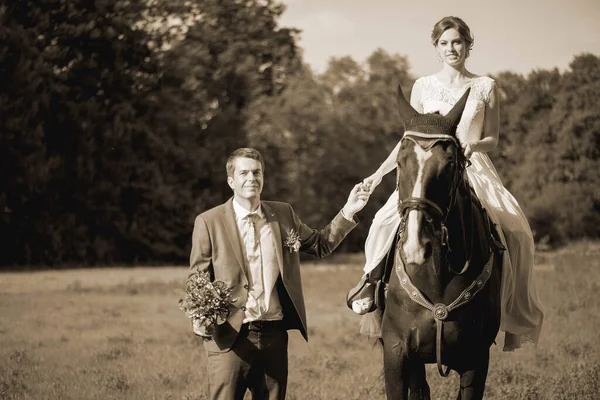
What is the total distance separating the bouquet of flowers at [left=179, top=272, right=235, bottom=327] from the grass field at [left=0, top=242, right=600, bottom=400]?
326cm

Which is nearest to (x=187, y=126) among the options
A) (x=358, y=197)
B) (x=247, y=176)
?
(x=358, y=197)

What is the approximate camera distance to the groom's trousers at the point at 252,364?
543cm

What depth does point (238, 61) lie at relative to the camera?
114 ft

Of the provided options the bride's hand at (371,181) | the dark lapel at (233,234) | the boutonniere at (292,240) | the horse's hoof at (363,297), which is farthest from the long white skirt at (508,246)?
the dark lapel at (233,234)

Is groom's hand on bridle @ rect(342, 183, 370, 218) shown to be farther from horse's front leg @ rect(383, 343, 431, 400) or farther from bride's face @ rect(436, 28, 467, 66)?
bride's face @ rect(436, 28, 467, 66)

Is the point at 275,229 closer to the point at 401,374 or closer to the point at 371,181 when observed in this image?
the point at 371,181

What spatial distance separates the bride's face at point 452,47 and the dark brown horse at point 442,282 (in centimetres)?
132

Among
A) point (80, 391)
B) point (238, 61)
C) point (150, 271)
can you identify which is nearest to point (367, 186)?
point (80, 391)

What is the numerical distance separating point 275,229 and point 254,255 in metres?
0.24

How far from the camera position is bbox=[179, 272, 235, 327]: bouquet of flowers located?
5168 mm

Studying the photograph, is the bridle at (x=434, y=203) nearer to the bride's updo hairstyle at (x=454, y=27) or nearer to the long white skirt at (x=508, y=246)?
the long white skirt at (x=508, y=246)

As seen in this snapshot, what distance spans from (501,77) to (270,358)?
2396cm

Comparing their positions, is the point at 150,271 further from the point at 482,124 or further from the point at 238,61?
the point at 482,124

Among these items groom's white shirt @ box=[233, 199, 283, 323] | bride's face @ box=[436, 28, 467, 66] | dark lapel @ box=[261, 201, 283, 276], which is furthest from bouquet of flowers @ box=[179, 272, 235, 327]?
bride's face @ box=[436, 28, 467, 66]
